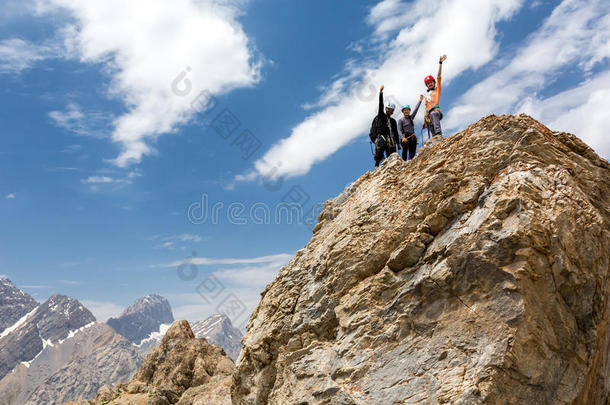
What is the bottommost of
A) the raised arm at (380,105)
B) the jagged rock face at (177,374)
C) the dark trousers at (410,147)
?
the jagged rock face at (177,374)

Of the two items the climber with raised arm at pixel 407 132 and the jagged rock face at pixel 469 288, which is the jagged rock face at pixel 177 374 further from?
the climber with raised arm at pixel 407 132

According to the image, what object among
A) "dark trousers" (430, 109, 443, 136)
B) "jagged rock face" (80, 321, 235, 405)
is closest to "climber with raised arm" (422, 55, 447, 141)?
"dark trousers" (430, 109, 443, 136)

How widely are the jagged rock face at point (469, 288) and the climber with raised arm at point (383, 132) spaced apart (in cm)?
364

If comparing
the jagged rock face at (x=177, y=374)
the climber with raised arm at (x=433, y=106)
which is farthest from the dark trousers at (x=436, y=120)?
the jagged rock face at (x=177, y=374)

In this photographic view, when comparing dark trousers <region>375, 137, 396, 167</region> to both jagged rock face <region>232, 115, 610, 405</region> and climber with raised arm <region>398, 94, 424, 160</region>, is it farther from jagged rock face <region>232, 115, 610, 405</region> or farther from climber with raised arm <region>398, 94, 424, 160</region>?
jagged rock face <region>232, 115, 610, 405</region>

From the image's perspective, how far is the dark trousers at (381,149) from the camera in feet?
63.9

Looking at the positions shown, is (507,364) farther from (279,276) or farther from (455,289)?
(279,276)

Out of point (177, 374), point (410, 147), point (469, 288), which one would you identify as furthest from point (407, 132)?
point (177, 374)

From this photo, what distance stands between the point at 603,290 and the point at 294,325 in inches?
427

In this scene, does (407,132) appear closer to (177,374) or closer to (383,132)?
(383,132)

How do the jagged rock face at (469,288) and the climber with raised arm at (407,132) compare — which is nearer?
the jagged rock face at (469,288)

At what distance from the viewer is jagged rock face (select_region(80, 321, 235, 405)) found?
2997 centimetres

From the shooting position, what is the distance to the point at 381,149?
19688 millimetres

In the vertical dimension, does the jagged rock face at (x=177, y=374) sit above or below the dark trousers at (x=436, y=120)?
below
